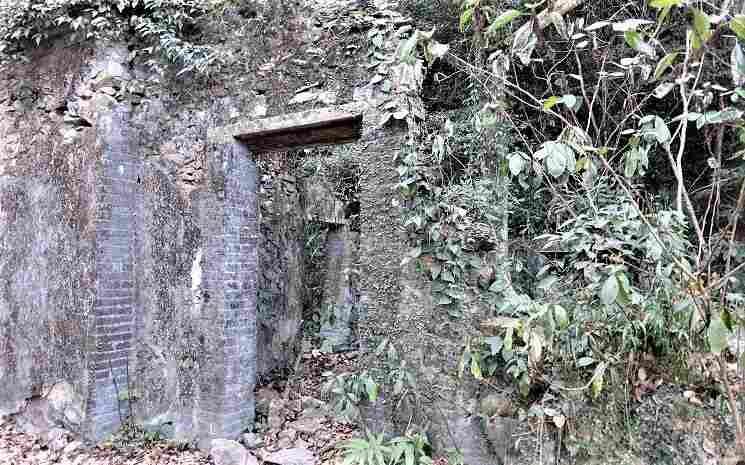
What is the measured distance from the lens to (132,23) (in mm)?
3953

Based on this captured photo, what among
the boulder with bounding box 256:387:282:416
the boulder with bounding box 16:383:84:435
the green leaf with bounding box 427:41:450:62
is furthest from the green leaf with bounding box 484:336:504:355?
the boulder with bounding box 16:383:84:435

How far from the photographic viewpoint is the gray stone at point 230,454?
342cm

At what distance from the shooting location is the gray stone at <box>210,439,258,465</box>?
3420 millimetres

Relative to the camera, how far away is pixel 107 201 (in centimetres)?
387

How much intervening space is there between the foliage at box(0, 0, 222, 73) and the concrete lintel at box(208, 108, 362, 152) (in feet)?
1.95

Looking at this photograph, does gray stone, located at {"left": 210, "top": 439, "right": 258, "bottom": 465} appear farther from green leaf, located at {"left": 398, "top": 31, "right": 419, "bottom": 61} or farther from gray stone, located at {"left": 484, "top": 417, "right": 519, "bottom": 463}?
green leaf, located at {"left": 398, "top": 31, "right": 419, "bottom": 61}

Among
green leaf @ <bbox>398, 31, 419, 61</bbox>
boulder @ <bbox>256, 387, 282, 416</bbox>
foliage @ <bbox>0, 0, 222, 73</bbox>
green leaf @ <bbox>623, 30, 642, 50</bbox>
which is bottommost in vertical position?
boulder @ <bbox>256, 387, 282, 416</bbox>

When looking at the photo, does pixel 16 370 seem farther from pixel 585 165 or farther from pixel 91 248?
pixel 585 165

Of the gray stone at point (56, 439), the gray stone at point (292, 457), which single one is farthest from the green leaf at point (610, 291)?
the gray stone at point (56, 439)

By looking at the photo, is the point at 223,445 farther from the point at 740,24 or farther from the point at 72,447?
the point at 740,24

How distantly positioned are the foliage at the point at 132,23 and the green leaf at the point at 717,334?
11.7 ft


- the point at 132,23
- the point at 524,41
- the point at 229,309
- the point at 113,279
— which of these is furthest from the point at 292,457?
the point at 132,23

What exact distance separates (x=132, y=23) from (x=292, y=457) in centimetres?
351

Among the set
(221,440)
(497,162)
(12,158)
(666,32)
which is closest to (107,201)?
(12,158)
